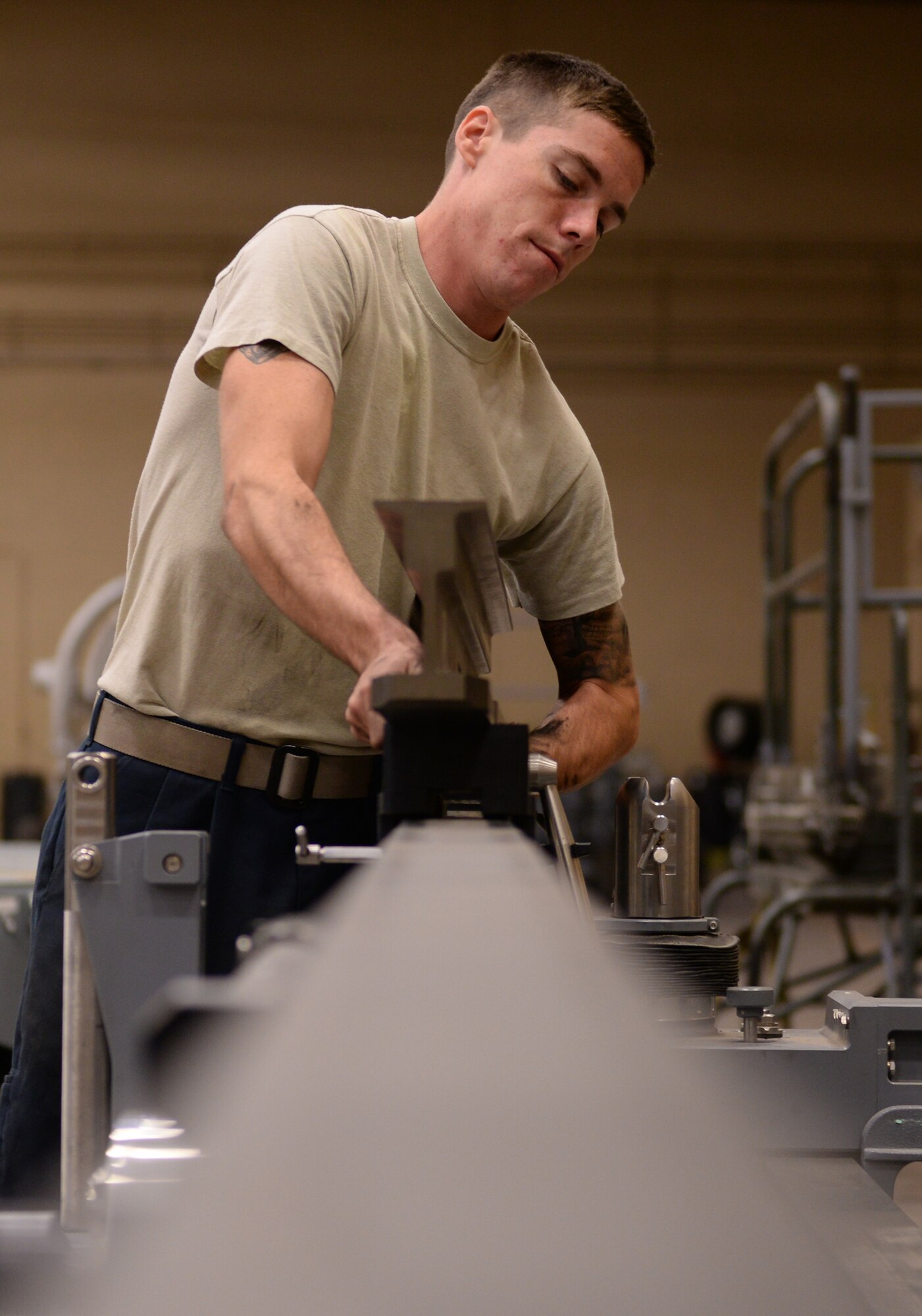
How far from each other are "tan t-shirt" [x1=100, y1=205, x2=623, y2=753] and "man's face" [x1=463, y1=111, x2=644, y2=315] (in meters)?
0.06

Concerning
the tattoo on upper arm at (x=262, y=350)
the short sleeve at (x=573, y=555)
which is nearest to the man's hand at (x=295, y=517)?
the tattoo on upper arm at (x=262, y=350)

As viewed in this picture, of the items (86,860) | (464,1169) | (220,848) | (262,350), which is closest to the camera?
(464,1169)

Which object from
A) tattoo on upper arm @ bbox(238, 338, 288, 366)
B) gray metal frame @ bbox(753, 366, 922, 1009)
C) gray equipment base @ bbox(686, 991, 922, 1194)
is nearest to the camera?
gray equipment base @ bbox(686, 991, 922, 1194)

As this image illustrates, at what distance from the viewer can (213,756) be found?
94cm

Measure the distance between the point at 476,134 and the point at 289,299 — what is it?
0.84 feet

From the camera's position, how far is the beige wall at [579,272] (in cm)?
621

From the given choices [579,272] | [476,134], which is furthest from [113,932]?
[579,272]

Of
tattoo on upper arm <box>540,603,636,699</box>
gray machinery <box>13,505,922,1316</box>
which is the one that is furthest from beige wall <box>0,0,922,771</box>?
gray machinery <box>13,505,922,1316</box>

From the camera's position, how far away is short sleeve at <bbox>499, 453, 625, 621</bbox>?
3.68ft

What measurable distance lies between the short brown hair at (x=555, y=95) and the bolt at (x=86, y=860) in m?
0.63

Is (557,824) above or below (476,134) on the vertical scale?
below

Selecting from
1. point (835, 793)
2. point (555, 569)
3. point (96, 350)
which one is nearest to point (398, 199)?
point (96, 350)

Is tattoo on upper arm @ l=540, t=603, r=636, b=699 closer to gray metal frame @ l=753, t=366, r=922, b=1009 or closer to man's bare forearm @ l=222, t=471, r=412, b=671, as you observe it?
man's bare forearm @ l=222, t=471, r=412, b=671

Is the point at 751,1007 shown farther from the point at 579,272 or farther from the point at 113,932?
the point at 579,272
